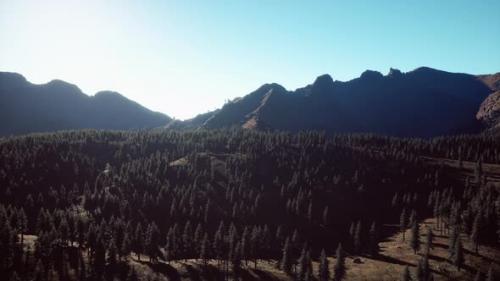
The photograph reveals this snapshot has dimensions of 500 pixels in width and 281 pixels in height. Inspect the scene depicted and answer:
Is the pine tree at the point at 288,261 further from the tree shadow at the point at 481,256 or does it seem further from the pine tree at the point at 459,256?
the tree shadow at the point at 481,256

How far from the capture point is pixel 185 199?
189 m

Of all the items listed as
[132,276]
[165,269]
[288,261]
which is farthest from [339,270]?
[132,276]

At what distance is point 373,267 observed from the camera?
12812cm

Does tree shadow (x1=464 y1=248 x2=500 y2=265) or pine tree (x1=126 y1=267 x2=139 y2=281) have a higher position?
tree shadow (x1=464 y1=248 x2=500 y2=265)

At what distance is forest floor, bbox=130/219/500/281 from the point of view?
116438mm

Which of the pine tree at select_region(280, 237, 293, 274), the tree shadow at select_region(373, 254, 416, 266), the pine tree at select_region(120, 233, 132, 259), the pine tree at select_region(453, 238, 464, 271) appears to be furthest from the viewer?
the tree shadow at select_region(373, 254, 416, 266)

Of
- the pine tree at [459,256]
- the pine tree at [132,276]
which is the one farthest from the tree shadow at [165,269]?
the pine tree at [459,256]

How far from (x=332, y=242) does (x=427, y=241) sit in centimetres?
5187

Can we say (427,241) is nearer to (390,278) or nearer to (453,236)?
(453,236)

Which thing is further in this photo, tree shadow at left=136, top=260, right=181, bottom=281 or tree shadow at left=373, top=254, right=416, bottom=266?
tree shadow at left=373, top=254, right=416, bottom=266

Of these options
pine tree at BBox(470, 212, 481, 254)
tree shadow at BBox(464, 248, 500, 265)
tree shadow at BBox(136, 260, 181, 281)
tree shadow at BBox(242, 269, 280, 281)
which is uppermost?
pine tree at BBox(470, 212, 481, 254)

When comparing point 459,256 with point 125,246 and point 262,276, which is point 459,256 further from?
point 125,246

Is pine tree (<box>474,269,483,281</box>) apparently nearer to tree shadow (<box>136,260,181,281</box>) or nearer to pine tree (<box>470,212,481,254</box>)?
pine tree (<box>470,212,481,254</box>)

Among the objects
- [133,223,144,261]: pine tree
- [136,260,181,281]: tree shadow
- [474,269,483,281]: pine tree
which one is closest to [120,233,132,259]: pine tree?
[136,260,181,281]: tree shadow
